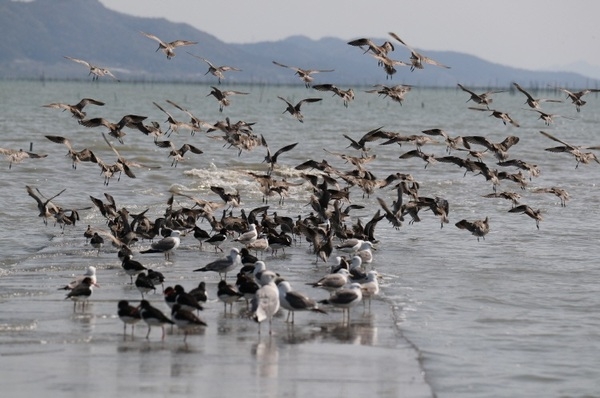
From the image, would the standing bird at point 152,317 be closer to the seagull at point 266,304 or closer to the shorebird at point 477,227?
the seagull at point 266,304

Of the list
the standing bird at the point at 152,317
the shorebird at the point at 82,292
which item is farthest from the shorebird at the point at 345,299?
the shorebird at the point at 82,292

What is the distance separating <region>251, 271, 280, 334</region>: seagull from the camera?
13945 millimetres

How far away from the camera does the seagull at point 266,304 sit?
1395 cm

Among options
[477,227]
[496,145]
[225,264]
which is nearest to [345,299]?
[225,264]

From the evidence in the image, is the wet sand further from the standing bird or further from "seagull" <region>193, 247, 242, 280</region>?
"seagull" <region>193, 247, 242, 280</region>

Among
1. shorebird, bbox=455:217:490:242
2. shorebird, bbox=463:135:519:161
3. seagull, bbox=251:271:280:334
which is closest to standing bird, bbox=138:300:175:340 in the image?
seagull, bbox=251:271:280:334

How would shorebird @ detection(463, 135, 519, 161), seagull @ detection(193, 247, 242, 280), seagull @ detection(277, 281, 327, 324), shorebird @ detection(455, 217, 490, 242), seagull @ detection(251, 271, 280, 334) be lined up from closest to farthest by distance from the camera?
seagull @ detection(251, 271, 280, 334) < seagull @ detection(277, 281, 327, 324) < seagull @ detection(193, 247, 242, 280) < shorebird @ detection(455, 217, 490, 242) < shorebird @ detection(463, 135, 519, 161)

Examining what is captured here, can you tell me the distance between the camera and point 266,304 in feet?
46.5

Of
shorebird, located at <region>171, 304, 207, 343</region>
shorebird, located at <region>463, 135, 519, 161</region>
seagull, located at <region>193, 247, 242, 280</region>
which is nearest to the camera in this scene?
shorebird, located at <region>171, 304, 207, 343</region>

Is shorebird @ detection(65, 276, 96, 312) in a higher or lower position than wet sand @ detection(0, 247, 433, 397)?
higher

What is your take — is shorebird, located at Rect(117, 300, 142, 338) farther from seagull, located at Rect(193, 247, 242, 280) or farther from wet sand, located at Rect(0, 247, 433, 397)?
seagull, located at Rect(193, 247, 242, 280)

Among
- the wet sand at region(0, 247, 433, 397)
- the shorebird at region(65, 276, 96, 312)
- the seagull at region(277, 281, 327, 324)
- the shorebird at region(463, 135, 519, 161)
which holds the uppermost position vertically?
the shorebird at region(463, 135, 519, 161)

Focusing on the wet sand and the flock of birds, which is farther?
the flock of birds

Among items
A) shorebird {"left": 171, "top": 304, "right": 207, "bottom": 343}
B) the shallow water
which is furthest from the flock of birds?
the shallow water
